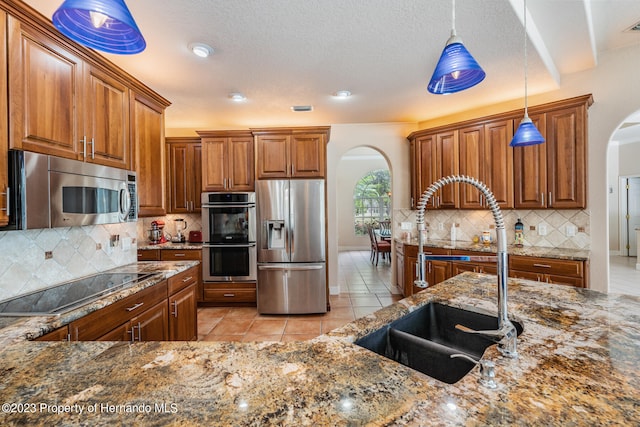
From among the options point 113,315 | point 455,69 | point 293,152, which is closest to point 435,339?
point 455,69

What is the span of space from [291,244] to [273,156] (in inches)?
46.0

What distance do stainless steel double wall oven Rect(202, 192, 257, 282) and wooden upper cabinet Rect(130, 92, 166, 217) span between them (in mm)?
1030

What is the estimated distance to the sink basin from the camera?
106 cm

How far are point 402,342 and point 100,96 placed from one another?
2.46 metres

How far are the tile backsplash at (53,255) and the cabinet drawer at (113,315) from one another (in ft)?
1.92

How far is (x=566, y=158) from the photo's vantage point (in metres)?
2.91

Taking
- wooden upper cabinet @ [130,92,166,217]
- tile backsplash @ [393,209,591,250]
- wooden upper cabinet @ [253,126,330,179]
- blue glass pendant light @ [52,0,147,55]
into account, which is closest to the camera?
blue glass pendant light @ [52,0,147,55]

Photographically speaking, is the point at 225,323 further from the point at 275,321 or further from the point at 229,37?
the point at 229,37

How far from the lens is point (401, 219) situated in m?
4.38

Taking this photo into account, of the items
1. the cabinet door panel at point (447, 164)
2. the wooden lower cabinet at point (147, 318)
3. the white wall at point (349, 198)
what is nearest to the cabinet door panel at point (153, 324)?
the wooden lower cabinet at point (147, 318)

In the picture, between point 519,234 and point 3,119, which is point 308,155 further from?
point 519,234

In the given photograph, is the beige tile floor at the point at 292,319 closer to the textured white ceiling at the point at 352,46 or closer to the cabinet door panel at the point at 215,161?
the cabinet door panel at the point at 215,161

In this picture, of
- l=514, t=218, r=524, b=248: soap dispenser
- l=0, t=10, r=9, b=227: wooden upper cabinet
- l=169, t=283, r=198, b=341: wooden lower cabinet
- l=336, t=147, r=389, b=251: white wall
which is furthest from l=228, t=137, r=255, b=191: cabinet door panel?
l=336, t=147, r=389, b=251: white wall

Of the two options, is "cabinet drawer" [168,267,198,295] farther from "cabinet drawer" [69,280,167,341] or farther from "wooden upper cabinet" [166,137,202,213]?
"wooden upper cabinet" [166,137,202,213]
